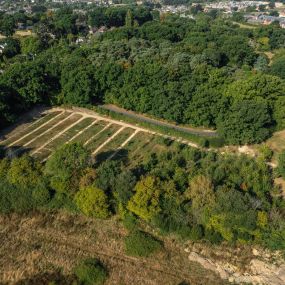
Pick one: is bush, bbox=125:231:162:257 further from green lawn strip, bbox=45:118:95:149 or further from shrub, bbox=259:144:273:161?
green lawn strip, bbox=45:118:95:149

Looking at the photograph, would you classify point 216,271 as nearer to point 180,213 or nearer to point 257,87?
point 180,213

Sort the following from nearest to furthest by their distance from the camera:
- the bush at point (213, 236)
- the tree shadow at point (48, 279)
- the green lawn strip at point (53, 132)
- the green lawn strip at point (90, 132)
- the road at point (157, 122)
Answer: the tree shadow at point (48, 279)
the bush at point (213, 236)
the green lawn strip at point (53, 132)
the green lawn strip at point (90, 132)
the road at point (157, 122)

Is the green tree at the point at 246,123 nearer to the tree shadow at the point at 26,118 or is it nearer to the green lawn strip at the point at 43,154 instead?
the green lawn strip at the point at 43,154

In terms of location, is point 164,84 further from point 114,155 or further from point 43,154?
point 43,154

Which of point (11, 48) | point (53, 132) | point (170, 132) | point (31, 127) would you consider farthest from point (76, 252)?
point (11, 48)

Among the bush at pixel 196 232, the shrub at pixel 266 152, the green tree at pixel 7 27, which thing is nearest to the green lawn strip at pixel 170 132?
the shrub at pixel 266 152

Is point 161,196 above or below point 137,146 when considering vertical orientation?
above
